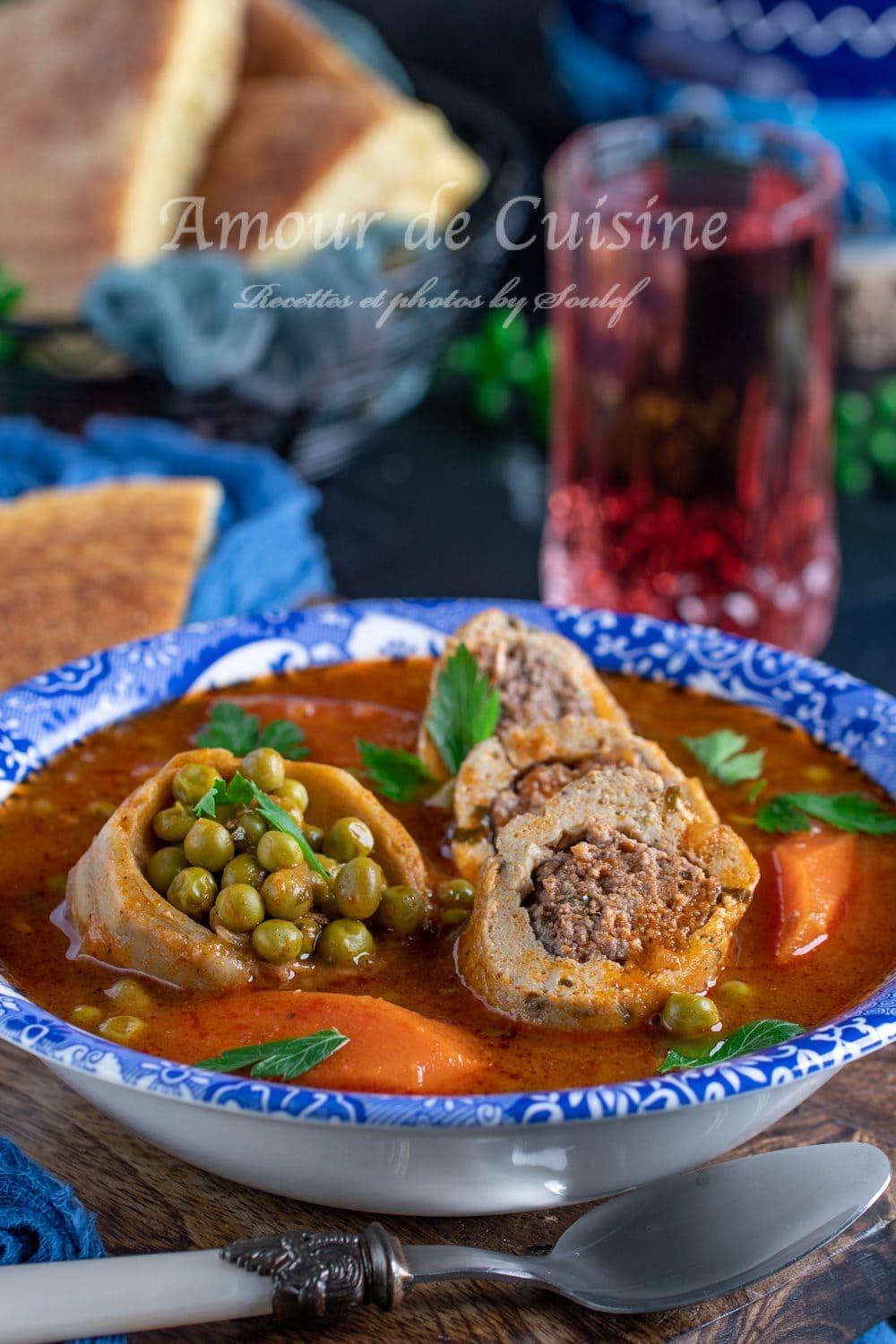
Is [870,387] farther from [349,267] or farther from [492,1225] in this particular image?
[492,1225]

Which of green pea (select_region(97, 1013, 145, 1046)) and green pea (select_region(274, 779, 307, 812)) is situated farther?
green pea (select_region(274, 779, 307, 812))

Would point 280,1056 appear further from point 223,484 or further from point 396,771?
point 223,484

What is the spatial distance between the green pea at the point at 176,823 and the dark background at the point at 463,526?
107 inches

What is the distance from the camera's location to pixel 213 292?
5.50 m

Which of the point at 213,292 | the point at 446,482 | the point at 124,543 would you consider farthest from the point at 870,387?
the point at 124,543

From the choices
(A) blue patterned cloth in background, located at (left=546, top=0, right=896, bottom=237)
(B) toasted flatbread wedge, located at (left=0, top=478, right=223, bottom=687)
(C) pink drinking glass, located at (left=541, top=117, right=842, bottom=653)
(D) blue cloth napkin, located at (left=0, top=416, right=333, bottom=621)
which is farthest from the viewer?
(A) blue patterned cloth in background, located at (left=546, top=0, right=896, bottom=237)

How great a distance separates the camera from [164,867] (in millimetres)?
2828

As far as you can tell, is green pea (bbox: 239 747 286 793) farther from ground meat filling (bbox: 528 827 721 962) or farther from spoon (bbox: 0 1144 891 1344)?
spoon (bbox: 0 1144 891 1344)

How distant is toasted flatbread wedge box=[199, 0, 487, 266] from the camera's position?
19.8ft

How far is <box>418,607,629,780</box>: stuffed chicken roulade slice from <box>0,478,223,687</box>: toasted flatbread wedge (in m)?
1.16

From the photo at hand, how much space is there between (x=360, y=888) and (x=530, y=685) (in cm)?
86

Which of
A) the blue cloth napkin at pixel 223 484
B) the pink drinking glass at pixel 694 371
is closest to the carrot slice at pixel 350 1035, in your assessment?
the blue cloth napkin at pixel 223 484

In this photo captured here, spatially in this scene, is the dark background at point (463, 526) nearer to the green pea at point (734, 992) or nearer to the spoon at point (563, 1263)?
the green pea at point (734, 992)

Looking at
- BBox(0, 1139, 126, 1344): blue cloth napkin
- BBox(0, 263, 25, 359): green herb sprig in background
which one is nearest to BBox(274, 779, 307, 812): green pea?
BBox(0, 1139, 126, 1344): blue cloth napkin
